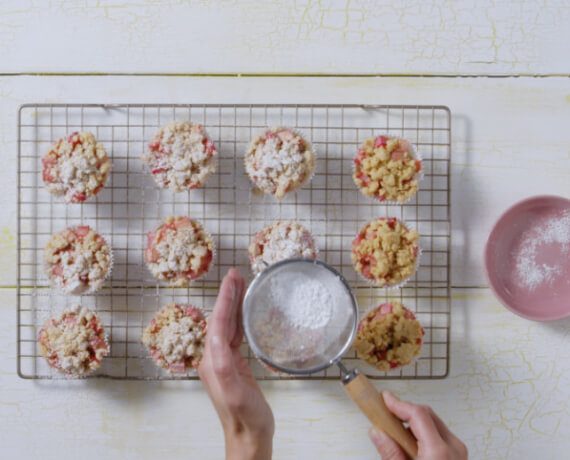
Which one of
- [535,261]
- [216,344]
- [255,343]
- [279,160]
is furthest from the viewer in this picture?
[535,261]

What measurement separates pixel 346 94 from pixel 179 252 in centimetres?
95

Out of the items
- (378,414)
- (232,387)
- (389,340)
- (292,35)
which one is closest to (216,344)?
(232,387)

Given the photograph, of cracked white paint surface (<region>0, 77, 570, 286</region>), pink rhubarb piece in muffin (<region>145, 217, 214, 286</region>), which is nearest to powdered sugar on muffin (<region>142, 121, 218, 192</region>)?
pink rhubarb piece in muffin (<region>145, 217, 214, 286</region>)

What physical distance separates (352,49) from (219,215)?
0.88 meters

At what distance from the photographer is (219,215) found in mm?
2363

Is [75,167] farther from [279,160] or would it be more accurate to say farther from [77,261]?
[279,160]

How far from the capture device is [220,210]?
7.75ft

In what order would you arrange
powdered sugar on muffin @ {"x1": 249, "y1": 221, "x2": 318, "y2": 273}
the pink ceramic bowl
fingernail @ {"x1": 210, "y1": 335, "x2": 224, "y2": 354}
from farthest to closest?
the pink ceramic bowl
powdered sugar on muffin @ {"x1": 249, "y1": 221, "x2": 318, "y2": 273}
fingernail @ {"x1": 210, "y1": 335, "x2": 224, "y2": 354}

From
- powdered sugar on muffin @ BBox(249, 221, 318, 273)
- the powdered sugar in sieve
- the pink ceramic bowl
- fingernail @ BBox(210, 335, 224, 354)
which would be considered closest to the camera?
fingernail @ BBox(210, 335, 224, 354)

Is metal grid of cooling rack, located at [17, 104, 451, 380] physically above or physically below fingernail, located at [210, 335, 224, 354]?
above

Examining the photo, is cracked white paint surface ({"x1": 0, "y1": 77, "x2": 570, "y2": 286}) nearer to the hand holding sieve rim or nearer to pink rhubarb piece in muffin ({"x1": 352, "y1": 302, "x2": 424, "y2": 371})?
pink rhubarb piece in muffin ({"x1": 352, "y1": 302, "x2": 424, "y2": 371})

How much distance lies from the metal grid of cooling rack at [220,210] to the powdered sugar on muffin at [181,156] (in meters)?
0.19

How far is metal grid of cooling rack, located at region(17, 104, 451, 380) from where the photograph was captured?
2.35 m

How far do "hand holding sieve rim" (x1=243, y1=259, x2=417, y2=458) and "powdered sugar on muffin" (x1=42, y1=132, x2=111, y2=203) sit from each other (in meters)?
0.76
